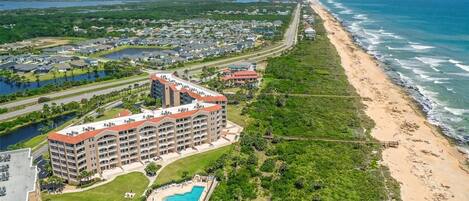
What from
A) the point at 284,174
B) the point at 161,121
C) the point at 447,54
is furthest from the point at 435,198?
the point at 447,54

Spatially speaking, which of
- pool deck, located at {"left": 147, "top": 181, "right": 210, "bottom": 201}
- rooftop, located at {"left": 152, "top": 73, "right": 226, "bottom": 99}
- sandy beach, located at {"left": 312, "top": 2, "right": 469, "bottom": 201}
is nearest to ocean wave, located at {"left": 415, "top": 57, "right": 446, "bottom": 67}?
sandy beach, located at {"left": 312, "top": 2, "right": 469, "bottom": 201}

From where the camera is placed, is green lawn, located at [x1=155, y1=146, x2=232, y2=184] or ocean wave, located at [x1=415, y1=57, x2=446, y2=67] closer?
green lawn, located at [x1=155, y1=146, x2=232, y2=184]

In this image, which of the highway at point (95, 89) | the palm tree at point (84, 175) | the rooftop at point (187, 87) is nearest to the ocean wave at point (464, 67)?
the highway at point (95, 89)

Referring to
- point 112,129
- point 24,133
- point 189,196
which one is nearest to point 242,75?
point 24,133

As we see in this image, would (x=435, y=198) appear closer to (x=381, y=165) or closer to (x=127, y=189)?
(x=381, y=165)

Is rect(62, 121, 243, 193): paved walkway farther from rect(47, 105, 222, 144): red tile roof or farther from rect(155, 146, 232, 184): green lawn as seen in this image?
rect(47, 105, 222, 144): red tile roof

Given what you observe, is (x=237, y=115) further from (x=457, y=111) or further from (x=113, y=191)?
(x=457, y=111)
